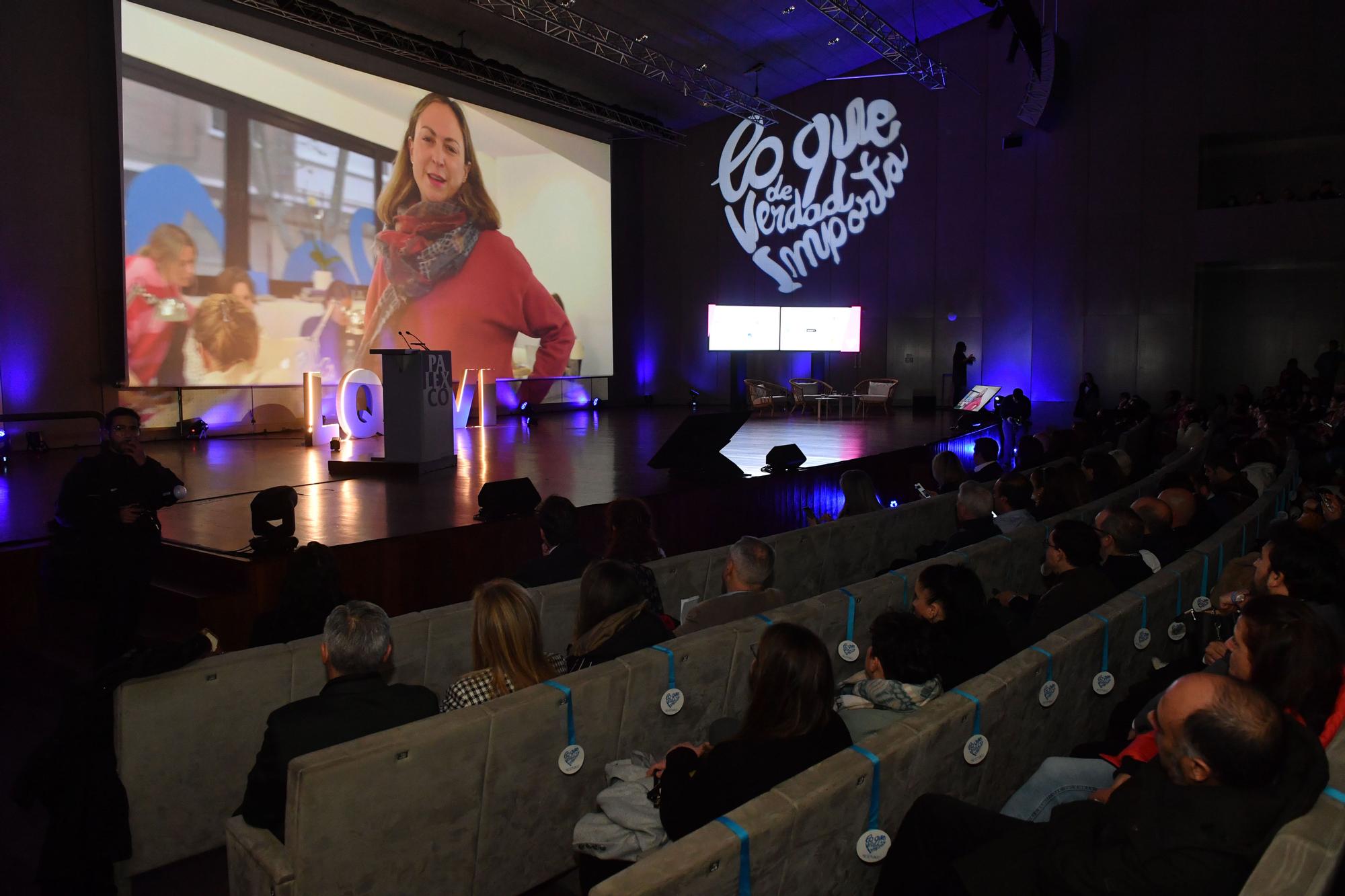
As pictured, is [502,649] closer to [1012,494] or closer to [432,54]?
[1012,494]

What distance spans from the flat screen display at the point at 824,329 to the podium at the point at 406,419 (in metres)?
9.83

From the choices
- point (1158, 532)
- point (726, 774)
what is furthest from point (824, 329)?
point (726, 774)

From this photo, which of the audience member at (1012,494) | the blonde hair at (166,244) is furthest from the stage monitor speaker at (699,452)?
the blonde hair at (166,244)

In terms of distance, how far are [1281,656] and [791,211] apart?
1673cm

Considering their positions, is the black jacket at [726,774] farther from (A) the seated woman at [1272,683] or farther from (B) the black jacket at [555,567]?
(B) the black jacket at [555,567]

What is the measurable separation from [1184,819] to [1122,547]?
2443 millimetres

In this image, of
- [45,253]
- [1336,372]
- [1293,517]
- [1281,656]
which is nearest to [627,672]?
[1281,656]

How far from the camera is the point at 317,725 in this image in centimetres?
217

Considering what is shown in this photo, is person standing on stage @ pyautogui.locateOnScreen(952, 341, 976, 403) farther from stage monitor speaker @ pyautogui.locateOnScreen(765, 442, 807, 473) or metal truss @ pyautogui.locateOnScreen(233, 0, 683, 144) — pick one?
stage monitor speaker @ pyautogui.locateOnScreen(765, 442, 807, 473)

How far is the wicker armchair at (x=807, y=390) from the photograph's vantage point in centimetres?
1686

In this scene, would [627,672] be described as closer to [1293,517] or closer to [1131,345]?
[1293,517]

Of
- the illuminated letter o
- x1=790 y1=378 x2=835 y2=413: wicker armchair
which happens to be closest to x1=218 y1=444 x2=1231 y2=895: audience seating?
the illuminated letter o

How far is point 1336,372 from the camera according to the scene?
13406 millimetres

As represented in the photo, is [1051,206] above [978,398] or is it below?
above
